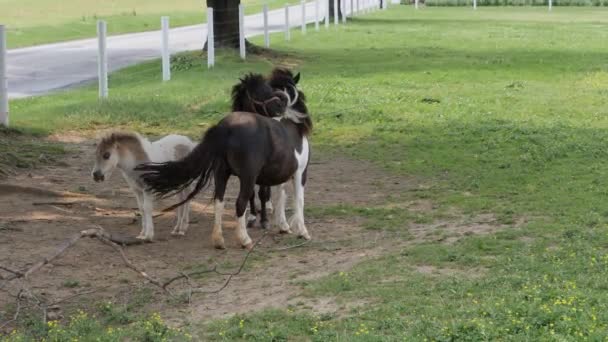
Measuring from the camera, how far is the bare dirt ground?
730 cm

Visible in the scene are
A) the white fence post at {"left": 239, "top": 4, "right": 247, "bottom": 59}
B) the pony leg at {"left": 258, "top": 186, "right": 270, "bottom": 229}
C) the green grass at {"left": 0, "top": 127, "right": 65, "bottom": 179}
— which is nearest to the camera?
the pony leg at {"left": 258, "top": 186, "right": 270, "bottom": 229}

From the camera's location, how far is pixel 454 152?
1341 centimetres

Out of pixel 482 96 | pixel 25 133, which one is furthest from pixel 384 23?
pixel 25 133

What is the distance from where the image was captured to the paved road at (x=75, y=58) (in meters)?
21.6

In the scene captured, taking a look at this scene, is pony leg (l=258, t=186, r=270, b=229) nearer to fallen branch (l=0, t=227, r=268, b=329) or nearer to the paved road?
fallen branch (l=0, t=227, r=268, b=329)

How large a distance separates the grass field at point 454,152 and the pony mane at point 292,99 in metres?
1.18

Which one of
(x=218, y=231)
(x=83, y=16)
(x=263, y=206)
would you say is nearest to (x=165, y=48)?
(x=263, y=206)

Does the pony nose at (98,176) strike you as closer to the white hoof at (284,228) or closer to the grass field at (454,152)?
the white hoof at (284,228)

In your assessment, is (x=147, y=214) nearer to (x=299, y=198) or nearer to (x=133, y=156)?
(x=133, y=156)

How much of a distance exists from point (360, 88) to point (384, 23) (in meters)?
26.6

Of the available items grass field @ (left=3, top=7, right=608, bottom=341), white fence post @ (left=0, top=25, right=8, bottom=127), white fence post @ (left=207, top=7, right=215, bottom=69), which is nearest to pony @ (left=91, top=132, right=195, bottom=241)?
grass field @ (left=3, top=7, right=608, bottom=341)

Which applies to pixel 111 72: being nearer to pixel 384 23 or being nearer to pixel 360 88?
pixel 360 88

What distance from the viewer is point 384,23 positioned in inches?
1809

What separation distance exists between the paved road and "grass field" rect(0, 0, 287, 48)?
246cm
